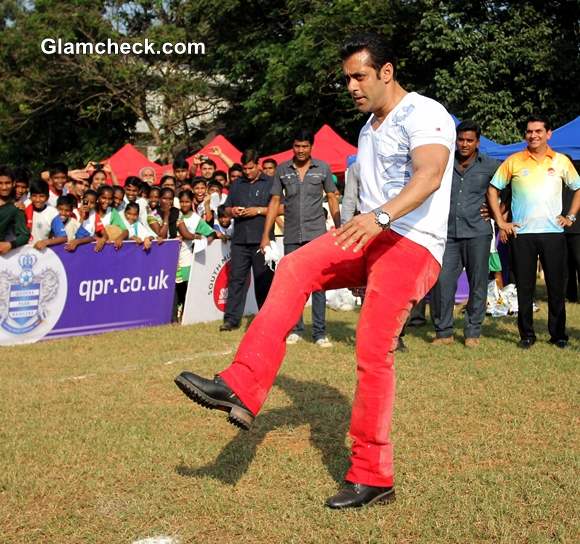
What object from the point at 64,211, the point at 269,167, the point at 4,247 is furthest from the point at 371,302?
the point at 269,167

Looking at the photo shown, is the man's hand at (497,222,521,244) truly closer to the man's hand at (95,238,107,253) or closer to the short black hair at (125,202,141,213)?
the man's hand at (95,238,107,253)

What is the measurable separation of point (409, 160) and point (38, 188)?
6867 mm

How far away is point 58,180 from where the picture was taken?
35.4 feet

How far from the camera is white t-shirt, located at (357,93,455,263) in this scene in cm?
381

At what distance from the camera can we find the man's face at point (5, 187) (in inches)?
358

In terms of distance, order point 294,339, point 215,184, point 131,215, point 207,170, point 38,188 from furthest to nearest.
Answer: point 207,170, point 215,184, point 131,215, point 38,188, point 294,339

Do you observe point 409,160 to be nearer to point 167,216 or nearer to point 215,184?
point 167,216

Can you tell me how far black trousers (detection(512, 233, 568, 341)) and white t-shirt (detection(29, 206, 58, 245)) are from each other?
509 centimetres

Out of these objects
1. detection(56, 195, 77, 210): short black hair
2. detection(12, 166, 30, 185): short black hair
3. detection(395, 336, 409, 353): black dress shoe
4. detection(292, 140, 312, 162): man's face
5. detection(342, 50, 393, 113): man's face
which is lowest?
detection(395, 336, 409, 353): black dress shoe

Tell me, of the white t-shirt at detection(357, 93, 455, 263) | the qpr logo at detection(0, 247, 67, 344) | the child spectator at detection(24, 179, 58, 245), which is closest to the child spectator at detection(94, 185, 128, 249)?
the child spectator at detection(24, 179, 58, 245)

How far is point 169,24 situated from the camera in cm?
3222

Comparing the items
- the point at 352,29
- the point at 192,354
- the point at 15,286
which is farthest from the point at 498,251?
the point at 352,29

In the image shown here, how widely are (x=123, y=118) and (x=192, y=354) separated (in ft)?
98.0

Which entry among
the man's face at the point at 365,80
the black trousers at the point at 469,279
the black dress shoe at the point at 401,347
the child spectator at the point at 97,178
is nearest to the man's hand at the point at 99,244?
the child spectator at the point at 97,178
